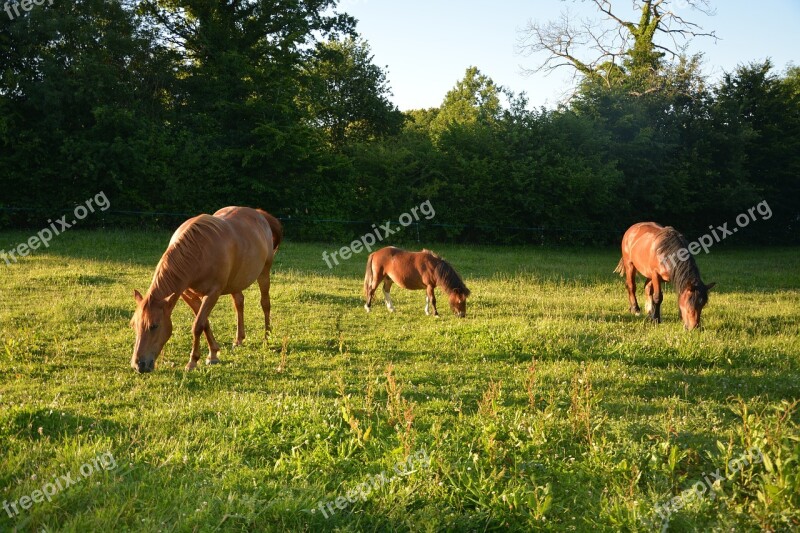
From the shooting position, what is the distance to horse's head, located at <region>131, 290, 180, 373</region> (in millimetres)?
5770

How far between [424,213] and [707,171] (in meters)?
14.2

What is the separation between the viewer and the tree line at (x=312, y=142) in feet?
63.9

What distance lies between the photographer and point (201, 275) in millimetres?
6730

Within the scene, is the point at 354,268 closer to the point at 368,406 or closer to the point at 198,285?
the point at 198,285

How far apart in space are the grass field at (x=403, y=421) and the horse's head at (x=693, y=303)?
0.26 metres

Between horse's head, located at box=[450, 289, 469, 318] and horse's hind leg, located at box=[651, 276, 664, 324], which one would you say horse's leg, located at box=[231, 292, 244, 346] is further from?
horse's hind leg, located at box=[651, 276, 664, 324]

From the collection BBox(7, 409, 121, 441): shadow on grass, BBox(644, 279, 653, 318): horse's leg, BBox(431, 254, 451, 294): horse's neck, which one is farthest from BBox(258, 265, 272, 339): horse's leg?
BBox(644, 279, 653, 318): horse's leg

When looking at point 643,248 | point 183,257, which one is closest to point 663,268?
point 643,248

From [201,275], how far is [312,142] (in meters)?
17.2

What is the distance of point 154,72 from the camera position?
22.3 m

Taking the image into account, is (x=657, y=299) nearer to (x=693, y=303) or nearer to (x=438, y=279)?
(x=693, y=303)

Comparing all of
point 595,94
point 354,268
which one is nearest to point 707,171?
point 595,94

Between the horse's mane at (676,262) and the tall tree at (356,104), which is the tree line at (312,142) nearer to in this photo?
the tall tree at (356,104)

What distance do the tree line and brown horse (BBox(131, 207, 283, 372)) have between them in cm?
1389
